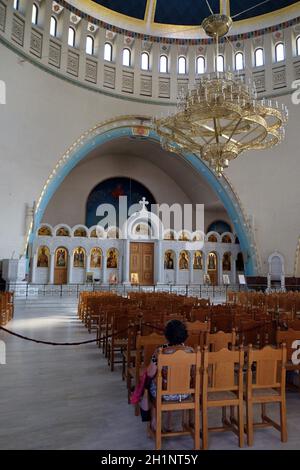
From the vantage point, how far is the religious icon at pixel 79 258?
2161 cm

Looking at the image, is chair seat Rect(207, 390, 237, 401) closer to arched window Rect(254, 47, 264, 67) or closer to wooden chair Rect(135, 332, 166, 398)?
wooden chair Rect(135, 332, 166, 398)

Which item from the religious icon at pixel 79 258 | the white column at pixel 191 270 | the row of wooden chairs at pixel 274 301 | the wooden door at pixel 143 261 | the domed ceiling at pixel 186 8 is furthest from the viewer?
the white column at pixel 191 270

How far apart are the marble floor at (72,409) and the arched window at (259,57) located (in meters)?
20.1

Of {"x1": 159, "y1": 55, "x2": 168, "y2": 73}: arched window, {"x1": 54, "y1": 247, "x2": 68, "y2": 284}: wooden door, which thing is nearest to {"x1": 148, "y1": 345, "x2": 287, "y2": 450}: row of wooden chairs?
{"x1": 54, "y1": 247, "x2": 68, "y2": 284}: wooden door

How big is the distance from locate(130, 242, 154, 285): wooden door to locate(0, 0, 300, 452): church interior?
0.30 ft

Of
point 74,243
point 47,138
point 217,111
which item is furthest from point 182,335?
point 74,243

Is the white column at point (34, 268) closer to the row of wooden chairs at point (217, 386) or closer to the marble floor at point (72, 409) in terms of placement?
the marble floor at point (72, 409)

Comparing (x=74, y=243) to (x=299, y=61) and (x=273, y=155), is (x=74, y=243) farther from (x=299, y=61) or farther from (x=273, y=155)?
(x=299, y=61)

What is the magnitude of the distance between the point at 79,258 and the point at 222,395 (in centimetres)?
1926

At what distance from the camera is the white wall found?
1602cm

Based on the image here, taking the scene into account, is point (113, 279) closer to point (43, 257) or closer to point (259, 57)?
point (43, 257)

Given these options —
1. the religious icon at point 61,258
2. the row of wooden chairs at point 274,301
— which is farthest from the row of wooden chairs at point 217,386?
the religious icon at point 61,258

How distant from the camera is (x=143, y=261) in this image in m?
23.1

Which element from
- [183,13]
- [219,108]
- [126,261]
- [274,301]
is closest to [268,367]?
[274,301]
